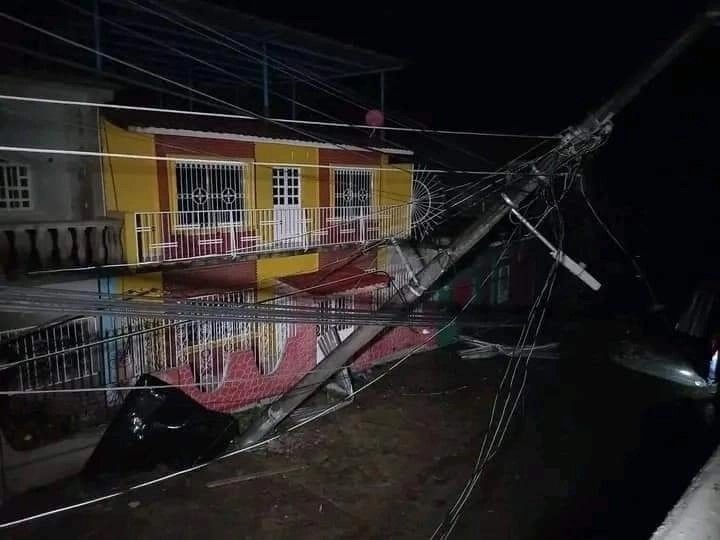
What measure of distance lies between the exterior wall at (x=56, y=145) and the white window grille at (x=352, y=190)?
5.38 meters

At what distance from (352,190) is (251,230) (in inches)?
123

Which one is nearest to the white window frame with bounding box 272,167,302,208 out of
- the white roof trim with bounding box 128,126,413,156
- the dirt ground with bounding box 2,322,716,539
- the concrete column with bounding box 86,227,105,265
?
the white roof trim with bounding box 128,126,413,156

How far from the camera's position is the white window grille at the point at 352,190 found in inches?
508

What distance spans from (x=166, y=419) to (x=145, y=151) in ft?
15.4

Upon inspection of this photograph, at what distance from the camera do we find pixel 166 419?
842 centimetres

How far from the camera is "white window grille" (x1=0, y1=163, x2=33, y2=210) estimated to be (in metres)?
8.48

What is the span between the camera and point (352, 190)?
519 inches

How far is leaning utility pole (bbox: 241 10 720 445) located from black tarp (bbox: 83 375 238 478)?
66.6 inches

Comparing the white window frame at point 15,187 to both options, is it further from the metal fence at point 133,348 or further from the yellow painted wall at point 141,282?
the metal fence at point 133,348

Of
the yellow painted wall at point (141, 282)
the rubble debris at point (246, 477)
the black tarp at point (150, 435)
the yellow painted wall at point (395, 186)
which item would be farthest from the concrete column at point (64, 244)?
the yellow painted wall at point (395, 186)

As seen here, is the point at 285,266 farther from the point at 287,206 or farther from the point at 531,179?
the point at 531,179

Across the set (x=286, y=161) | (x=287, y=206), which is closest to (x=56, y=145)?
(x=286, y=161)

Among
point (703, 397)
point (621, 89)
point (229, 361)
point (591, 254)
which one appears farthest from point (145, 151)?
point (591, 254)

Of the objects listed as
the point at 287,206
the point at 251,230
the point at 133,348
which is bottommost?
the point at 133,348
